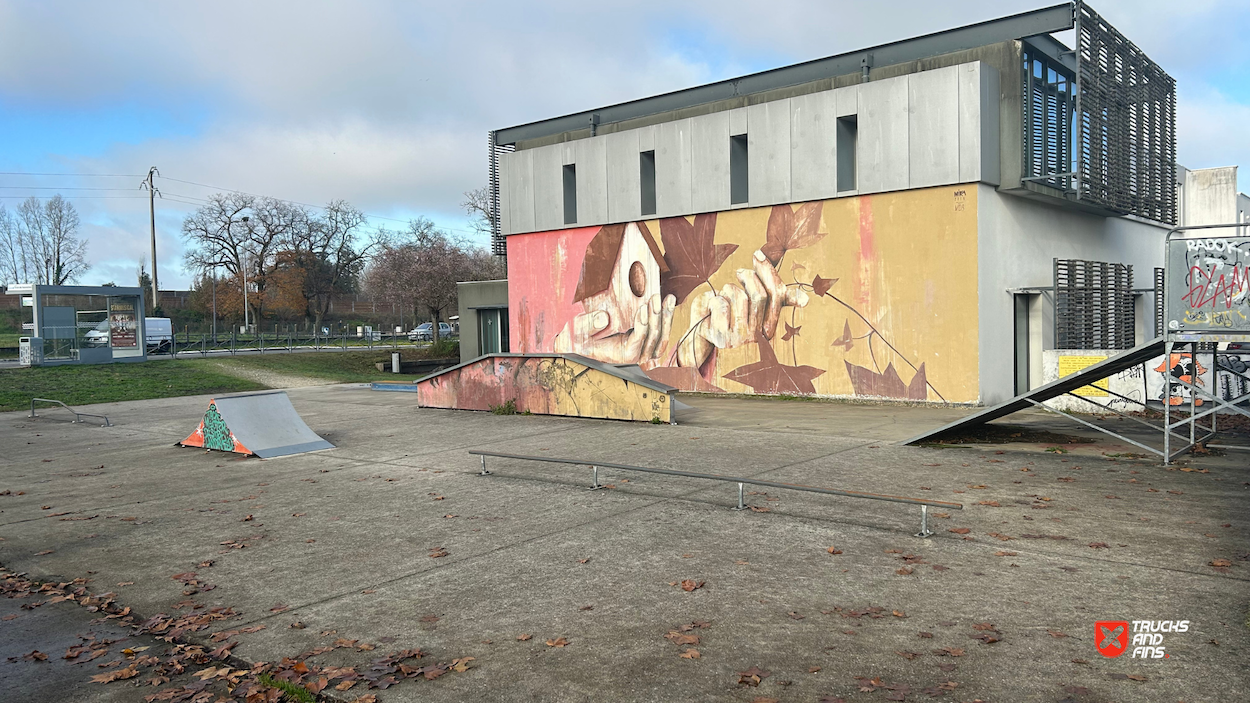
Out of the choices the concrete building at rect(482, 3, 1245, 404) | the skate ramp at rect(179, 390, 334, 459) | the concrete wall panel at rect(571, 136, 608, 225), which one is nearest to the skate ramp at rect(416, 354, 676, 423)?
the concrete building at rect(482, 3, 1245, 404)

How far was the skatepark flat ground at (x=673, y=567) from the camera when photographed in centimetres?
446

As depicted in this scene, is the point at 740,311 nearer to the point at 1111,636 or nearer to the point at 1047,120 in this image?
the point at 1047,120

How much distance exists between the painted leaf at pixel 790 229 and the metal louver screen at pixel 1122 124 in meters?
5.91

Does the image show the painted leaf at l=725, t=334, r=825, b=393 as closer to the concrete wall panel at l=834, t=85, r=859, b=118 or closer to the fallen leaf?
the concrete wall panel at l=834, t=85, r=859, b=118

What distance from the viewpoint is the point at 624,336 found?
24.2 metres

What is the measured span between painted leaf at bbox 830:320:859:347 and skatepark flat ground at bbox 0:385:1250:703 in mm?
7467

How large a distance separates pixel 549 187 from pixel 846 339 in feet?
35.8

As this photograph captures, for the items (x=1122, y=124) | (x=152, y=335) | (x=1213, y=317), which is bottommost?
(x=1213, y=317)

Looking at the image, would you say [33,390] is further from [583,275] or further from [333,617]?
[333,617]

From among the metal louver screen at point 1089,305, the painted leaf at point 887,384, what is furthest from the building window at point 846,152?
the metal louver screen at point 1089,305

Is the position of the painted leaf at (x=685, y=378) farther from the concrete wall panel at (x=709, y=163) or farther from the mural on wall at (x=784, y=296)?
the concrete wall panel at (x=709, y=163)

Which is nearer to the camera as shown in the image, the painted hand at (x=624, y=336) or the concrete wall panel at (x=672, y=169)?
the concrete wall panel at (x=672, y=169)

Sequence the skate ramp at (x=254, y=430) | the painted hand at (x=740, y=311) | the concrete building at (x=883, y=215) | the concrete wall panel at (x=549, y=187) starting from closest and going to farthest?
the skate ramp at (x=254, y=430), the concrete building at (x=883, y=215), the painted hand at (x=740, y=311), the concrete wall panel at (x=549, y=187)

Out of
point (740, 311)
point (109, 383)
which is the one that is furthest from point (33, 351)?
point (740, 311)
